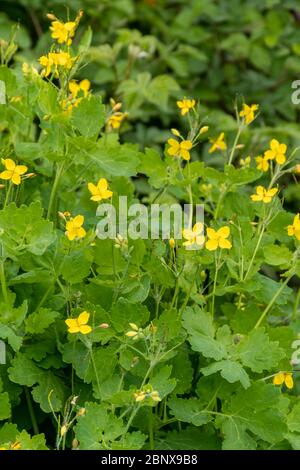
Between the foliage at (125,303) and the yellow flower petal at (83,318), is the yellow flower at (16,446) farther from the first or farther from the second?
the yellow flower petal at (83,318)

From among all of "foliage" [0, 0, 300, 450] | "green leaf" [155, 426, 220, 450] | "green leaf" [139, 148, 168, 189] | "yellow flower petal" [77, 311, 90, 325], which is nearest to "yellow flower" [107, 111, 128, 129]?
"foliage" [0, 0, 300, 450]

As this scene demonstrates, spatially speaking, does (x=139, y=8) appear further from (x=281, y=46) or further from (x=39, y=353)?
(x=39, y=353)

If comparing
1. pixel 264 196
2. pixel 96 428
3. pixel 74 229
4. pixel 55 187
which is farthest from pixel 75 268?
pixel 264 196

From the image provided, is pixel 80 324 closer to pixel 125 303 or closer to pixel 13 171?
pixel 125 303

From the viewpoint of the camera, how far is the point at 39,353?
70.6 inches

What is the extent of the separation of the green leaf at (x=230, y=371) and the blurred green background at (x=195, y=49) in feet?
6.56

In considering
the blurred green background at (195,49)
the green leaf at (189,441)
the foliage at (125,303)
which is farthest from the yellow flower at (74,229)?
the blurred green background at (195,49)

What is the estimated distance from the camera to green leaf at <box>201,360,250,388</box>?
167cm

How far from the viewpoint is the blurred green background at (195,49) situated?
12.5 feet

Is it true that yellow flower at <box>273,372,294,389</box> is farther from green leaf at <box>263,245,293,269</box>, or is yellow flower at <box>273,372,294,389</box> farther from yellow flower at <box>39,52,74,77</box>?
yellow flower at <box>39,52,74,77</box>

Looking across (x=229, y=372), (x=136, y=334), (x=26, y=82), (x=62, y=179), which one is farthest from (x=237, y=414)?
(x=26, y=82)

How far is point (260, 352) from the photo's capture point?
Result: 1.73 m

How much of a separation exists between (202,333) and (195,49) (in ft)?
7.71

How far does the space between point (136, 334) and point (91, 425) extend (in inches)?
7.1
